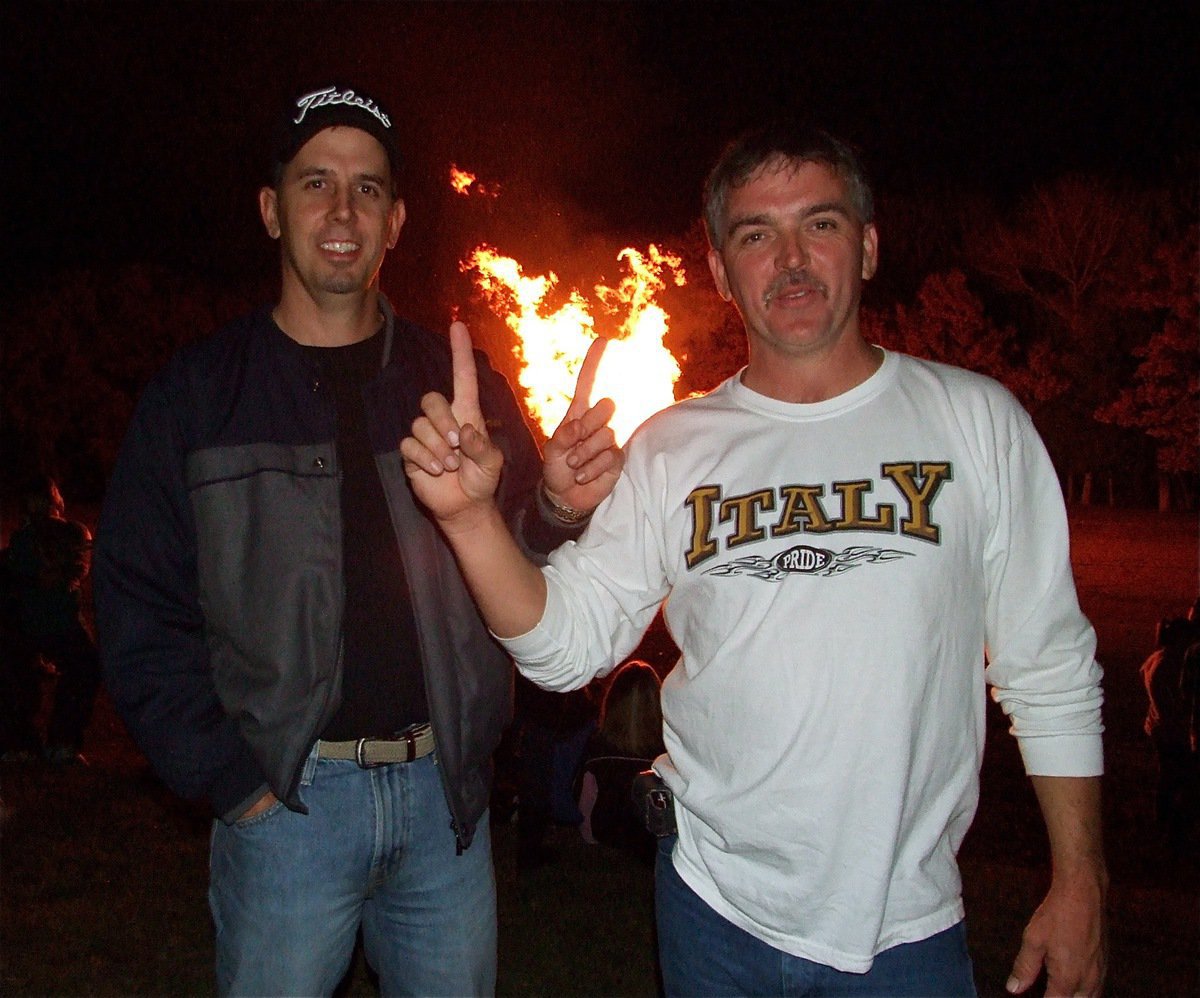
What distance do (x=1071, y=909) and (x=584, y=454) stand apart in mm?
1523

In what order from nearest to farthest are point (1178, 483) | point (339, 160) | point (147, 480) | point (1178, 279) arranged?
point (147, 480) < point (339, 160) < point (1178, 279) < point (1178, 483)

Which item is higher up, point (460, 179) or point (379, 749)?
point (460, 179)

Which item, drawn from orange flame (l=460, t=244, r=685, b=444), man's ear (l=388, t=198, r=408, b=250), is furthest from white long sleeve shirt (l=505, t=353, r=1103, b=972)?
orange flame (l=460, t=244, r=685, b=444)

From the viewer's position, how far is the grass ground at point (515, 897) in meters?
4.97

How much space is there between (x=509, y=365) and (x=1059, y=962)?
650 inches

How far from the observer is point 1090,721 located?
8.17 feet

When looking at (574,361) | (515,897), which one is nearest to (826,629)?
(515,897)

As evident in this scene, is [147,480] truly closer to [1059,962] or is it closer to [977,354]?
[1059,962]

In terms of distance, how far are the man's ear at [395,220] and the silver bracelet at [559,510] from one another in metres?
0.94

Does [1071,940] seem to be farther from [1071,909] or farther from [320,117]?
[320,117]

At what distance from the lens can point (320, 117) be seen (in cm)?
304

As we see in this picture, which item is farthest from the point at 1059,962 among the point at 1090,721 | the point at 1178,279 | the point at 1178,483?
the point at 1178,483

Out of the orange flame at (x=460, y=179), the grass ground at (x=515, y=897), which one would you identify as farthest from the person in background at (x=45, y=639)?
the orange flame at (x=460, y=179)

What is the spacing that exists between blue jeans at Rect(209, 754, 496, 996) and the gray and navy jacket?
0.09 m
